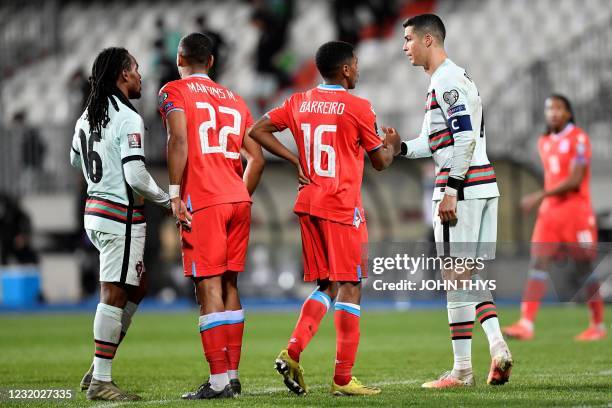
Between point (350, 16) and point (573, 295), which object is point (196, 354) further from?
point (350, 16)

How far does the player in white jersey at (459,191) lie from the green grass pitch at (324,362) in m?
0.27

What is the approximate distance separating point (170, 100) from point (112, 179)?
589 millimetres

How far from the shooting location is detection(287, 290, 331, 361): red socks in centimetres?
583

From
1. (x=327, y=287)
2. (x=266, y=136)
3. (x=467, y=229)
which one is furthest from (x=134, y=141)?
(x=467, y=229)

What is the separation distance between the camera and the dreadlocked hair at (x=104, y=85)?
6031 mm

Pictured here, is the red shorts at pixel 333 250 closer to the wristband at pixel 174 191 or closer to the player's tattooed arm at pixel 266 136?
the player's tattooed arm at pixel 266 136

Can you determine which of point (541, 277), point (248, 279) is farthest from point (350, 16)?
point (541, 277)

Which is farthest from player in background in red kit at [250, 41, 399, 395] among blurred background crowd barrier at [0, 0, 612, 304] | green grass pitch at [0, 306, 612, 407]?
blurred background crowd barrier at [0, 0, 612, 304]

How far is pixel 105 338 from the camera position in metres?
5.97

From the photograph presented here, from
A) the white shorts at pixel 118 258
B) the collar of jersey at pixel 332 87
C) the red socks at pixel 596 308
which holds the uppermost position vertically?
the collar of jersey at pixel 332 87

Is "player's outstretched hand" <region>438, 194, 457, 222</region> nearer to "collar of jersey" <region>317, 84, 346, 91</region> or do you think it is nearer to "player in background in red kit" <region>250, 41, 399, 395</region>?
"player in background in red kit" <region>250, 41, 399, 395</region>

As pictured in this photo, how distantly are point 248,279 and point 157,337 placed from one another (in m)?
7.37

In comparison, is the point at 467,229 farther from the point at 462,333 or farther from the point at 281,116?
the point at 281,116

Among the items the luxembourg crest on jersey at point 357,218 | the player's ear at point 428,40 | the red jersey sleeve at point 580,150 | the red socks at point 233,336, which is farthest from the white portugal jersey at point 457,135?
the red jersey sleeve at point 580,150
